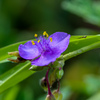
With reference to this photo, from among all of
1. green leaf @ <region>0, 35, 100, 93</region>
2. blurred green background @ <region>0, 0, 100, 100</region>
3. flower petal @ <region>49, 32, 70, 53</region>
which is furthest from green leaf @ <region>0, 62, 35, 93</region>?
blurred green background @ <region>0, 0, 100, 100</region>

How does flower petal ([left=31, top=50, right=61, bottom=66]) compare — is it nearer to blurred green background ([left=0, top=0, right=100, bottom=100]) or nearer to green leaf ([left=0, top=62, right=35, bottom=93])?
green leaf ([left=0, top=62, right=35, bottom=93])

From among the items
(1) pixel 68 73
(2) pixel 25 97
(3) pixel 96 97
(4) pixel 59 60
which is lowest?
(1) pixel 68 73

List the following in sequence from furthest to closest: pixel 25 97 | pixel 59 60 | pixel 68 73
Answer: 1. pixel 68 73
2. pixel 25 97
3. pixel 59 60

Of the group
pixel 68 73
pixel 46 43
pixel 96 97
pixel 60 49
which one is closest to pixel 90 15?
pixel 96 97

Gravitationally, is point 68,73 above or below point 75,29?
below

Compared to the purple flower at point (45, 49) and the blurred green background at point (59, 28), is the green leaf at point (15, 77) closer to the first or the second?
the purple flower at point (45, 49)

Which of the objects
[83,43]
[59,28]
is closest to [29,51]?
[83,43]

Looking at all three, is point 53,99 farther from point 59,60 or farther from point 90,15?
point 90,15
